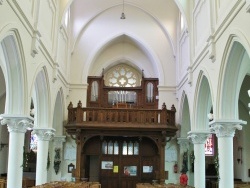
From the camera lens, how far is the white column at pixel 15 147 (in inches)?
538

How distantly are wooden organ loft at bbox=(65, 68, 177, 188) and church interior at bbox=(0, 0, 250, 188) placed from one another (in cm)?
6

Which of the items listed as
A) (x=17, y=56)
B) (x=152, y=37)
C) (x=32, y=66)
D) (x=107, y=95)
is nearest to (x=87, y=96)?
(x=107, y=95)

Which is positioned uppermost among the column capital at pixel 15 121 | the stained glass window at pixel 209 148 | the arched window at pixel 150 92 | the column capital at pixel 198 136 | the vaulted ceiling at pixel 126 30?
the vaulted ceiling at pixel 126 30

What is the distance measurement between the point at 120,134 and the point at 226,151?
9.17 metres

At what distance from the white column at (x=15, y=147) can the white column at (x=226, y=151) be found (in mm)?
7098

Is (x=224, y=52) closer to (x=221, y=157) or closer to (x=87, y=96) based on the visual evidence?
(x=221, y=157)

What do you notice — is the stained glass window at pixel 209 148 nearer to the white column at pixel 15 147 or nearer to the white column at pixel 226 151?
the white column at pixel 226 151

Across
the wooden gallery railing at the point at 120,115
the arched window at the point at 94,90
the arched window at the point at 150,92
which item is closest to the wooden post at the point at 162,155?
the wooden gallery railing at the point at 120,115

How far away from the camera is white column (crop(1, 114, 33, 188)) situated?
13.7 meters

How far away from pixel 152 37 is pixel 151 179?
363 inches

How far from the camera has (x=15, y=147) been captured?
13.9 m

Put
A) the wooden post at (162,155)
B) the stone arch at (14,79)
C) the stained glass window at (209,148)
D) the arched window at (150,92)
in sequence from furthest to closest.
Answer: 1. the stained glass window at (209,148)
2. the arched window at (150,92)
3. the wooden post at (162,155)
4. the stone arch at (14,79)

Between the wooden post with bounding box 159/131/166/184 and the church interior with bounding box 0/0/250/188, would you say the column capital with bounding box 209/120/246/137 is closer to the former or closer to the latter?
the church interior with bounding box 0/0/250/188

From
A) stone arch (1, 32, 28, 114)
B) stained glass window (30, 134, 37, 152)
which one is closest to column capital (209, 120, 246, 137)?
stone arch (1, 32, 28, 114)
